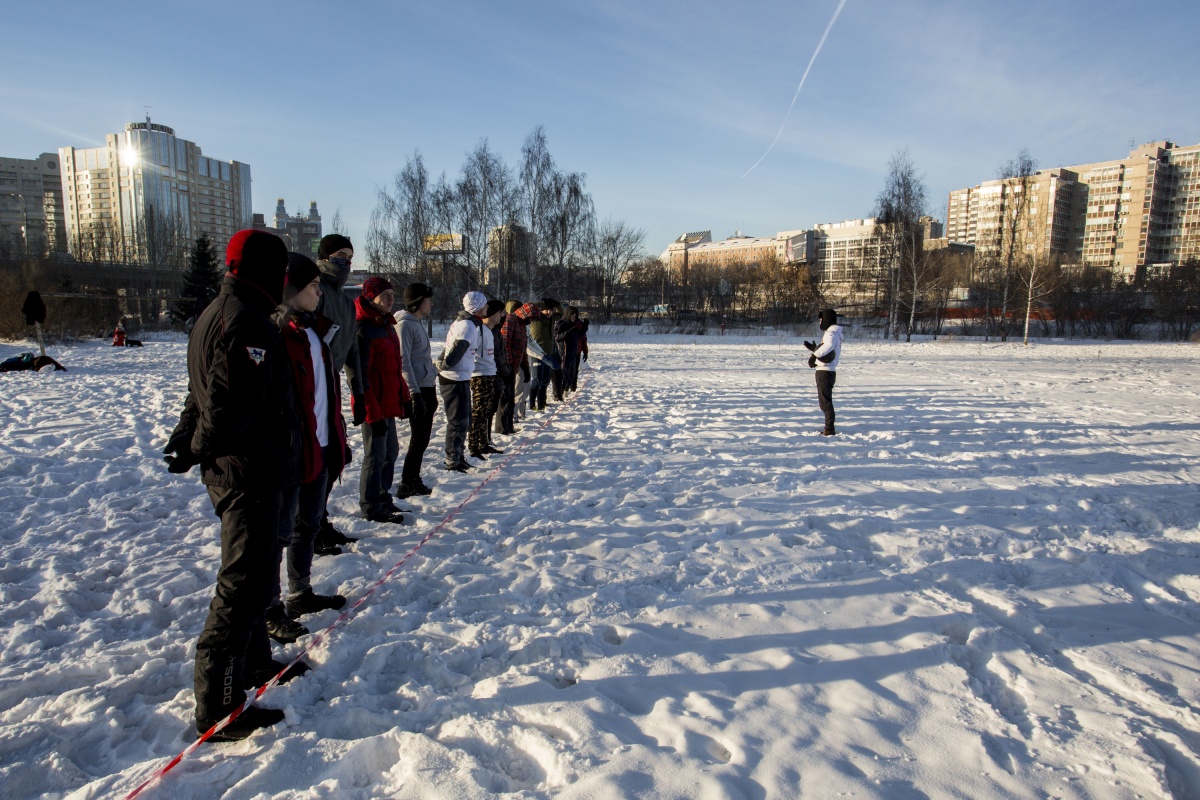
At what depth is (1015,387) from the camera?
13.5 meters

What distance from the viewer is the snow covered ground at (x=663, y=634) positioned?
219cm

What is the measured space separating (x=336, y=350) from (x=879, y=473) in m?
5.21

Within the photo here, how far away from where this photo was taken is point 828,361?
8.01m

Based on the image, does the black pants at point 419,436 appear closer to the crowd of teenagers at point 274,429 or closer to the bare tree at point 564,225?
the crowd of teenagers at point 274,429

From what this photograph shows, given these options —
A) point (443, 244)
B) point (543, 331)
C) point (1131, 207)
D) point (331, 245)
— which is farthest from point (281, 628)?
point (1131, 207)

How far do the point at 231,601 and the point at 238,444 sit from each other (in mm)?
595

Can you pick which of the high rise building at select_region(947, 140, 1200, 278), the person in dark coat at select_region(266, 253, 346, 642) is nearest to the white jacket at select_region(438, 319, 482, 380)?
the person in dark coat at select_region(266, 253, 346, 642)

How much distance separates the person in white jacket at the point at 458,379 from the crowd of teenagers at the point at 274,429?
756mm

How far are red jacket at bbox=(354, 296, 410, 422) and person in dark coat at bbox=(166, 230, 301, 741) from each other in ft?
6.91

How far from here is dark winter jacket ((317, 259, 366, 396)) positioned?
3.78 metres

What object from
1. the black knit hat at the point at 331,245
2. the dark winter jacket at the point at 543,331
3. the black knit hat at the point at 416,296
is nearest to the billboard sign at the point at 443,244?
the dark winter jacket at the point at 543,331

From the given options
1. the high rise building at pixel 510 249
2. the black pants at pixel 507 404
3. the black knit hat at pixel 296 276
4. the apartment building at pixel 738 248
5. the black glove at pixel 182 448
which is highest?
the apartment building at pixel 738 248

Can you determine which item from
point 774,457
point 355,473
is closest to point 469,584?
point 355,473

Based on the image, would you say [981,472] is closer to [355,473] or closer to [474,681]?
[474,681]
